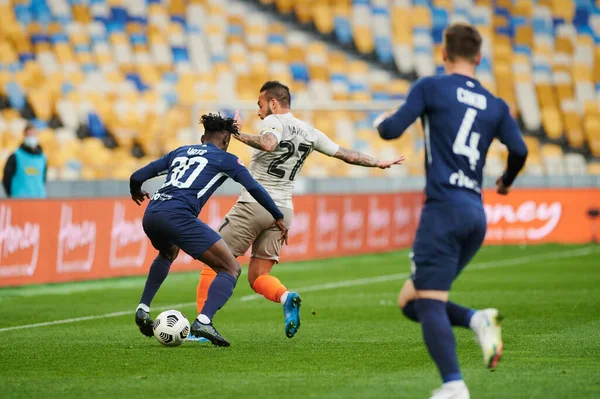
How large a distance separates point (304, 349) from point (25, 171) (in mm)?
9598

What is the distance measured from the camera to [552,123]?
3027 centimetres

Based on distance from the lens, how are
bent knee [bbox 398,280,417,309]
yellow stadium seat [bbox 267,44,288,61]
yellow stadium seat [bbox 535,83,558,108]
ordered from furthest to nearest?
yellow stadium seat [bbox 535,83,558,108] → yellow stadium seat [bbox 267,44,288,61] → bent knee [bbox 398,280,417,309]

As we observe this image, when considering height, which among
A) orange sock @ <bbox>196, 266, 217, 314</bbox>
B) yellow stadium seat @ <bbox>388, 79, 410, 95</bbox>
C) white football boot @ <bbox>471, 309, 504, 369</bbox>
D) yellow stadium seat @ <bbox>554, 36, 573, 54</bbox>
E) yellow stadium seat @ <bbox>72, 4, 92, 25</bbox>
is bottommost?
orange sock @ <bbox>196, 266, 217, 314</bbox>

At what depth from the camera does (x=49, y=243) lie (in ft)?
53.6

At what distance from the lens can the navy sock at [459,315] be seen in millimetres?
6480

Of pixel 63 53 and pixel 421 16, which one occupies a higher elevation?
pixel 421 16

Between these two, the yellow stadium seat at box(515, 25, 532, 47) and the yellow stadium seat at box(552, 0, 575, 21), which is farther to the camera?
the yellow stadium seat at box(552, 0, 575, 21)

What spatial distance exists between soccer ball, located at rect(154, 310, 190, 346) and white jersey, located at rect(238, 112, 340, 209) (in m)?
1.26

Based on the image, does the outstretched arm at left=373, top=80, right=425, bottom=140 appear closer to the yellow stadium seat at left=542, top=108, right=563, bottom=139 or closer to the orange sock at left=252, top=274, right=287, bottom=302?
the orange sock at left=252, top=274, right=287, bottom=302

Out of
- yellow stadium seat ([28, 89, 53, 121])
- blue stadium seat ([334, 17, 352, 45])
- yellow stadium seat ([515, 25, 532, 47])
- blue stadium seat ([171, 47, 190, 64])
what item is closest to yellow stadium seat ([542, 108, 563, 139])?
yellow stadium seat ([515, 25, 532, 47])

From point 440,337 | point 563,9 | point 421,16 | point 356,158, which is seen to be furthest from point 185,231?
point 563,9

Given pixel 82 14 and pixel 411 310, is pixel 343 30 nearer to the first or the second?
pixel 82 14

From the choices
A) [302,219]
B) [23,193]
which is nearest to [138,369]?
[23,193]

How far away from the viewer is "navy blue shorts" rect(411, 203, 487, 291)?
6199 millimetres
